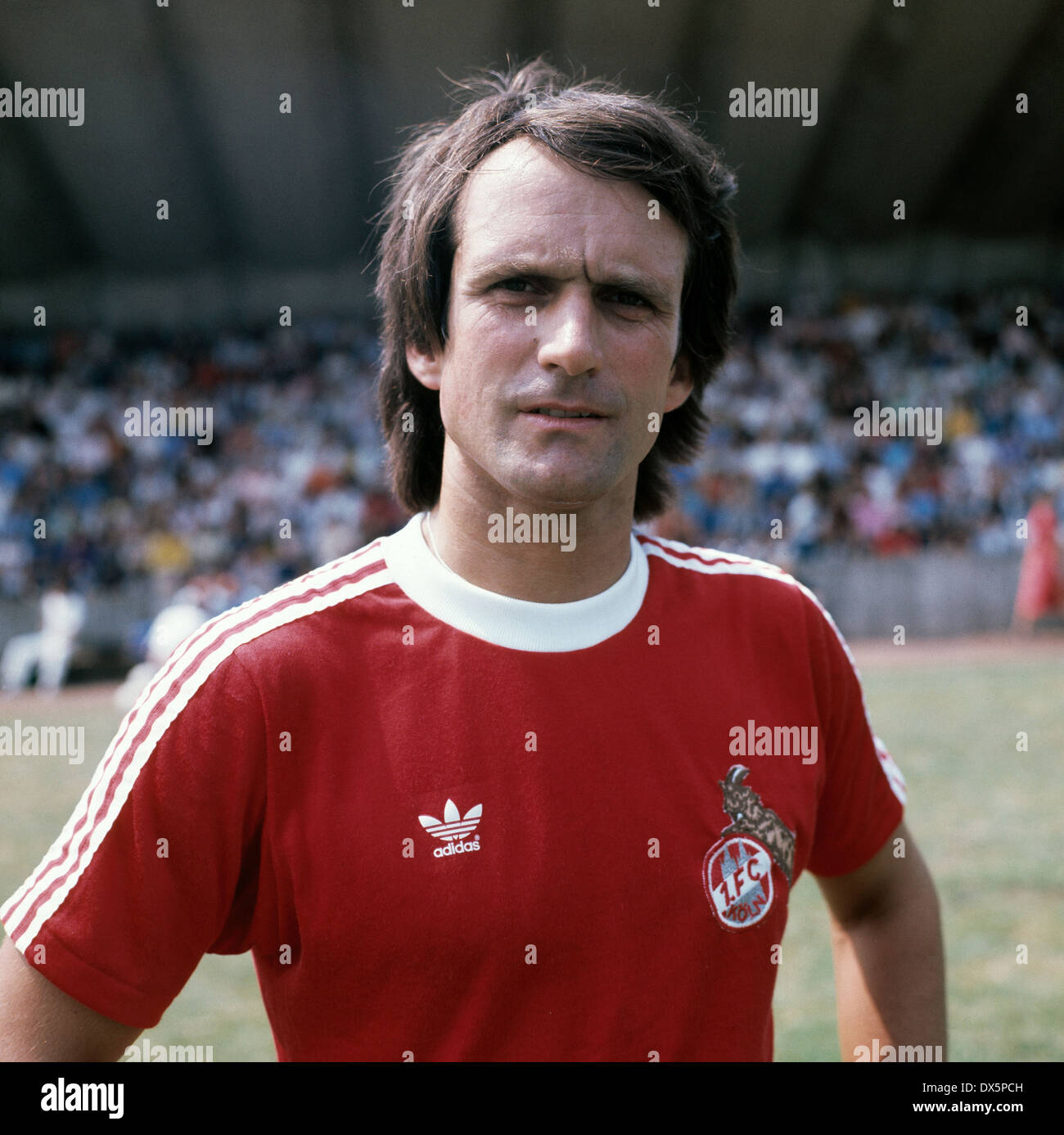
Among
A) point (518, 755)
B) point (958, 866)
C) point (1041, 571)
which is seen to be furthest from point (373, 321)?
point (518, 755)

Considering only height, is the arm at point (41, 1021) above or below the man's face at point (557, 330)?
below

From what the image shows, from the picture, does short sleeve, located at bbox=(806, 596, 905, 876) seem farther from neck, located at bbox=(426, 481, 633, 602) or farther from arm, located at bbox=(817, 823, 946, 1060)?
neck, located at bbox=(426, 481, 633, 602)

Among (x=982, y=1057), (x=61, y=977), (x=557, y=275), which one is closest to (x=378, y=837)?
(x=61, y=977)

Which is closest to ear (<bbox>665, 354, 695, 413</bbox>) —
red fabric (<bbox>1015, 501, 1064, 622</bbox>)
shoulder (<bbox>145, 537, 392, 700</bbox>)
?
shoulder (<bbox>145, 537, 392, 700</bbox>)

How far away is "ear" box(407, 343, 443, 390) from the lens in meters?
2.11

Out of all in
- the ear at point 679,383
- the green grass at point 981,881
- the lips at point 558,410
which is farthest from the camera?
the green grass at point 981,881

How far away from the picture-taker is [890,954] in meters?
2.17

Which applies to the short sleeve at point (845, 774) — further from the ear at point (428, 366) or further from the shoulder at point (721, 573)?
the ear at point (428, 366)

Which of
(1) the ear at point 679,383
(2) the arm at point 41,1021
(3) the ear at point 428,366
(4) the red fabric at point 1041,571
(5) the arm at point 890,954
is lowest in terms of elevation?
(4) the red fabric at point 1041,571

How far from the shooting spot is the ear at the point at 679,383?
89.8 inches

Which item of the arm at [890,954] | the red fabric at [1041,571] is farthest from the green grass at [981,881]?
the red fabric at [1041,571]

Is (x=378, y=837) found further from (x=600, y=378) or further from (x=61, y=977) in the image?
(x=600, y=378)

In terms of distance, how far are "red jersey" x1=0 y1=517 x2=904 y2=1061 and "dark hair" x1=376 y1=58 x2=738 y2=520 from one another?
1.47 feet

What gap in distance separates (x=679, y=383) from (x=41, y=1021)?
1558mm
